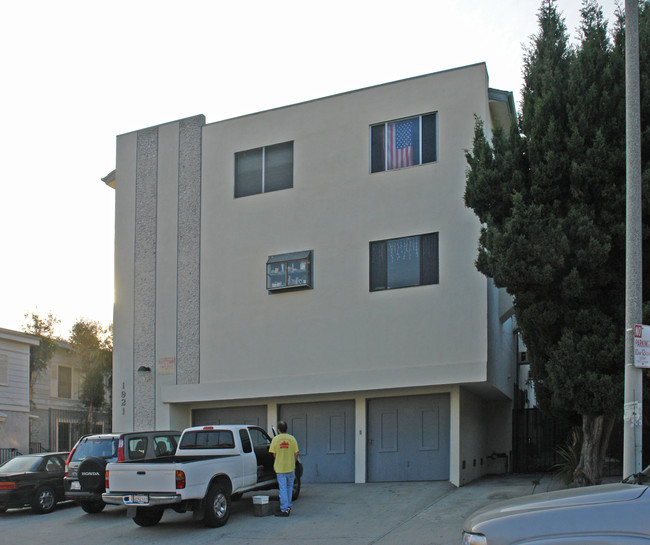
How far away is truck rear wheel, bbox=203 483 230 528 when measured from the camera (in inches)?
503

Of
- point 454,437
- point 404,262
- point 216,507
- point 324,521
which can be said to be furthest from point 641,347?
point 404,262

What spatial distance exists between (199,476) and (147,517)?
173 cm

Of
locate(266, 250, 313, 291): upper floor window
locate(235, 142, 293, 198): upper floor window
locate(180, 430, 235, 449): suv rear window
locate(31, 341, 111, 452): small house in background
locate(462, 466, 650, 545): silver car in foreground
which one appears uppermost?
locate(235, 142, 293, 198): upper floor window

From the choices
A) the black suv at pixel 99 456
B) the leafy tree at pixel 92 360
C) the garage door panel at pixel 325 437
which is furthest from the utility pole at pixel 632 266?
the leafy tree at pixel 92 360

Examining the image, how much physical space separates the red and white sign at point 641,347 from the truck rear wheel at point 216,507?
7285 millimetres

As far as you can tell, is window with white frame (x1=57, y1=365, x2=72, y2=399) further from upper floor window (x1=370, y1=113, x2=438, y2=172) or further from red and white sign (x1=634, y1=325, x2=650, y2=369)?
red and white sign (x1=634, y1=325, x2=650, y2=369)

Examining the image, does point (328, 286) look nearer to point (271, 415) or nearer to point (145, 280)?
point (271, 415)

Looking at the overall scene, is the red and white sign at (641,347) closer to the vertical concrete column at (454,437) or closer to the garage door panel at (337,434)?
the vertical concrete column at (454,437)

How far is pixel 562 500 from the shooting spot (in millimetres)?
5191

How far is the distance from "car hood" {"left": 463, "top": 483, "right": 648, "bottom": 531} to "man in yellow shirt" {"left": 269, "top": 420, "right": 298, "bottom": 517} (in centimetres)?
820

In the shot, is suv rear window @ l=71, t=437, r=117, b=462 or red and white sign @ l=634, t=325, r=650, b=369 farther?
suv rear window @ l=71, t=437, r=117, b=462

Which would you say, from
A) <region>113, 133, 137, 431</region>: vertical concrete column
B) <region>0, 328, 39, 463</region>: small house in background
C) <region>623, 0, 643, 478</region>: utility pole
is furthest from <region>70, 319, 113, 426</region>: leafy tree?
<region>623, 0, 643, 478</region>: utility pole

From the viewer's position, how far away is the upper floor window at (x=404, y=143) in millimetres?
17641

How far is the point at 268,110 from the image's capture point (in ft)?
65.4
